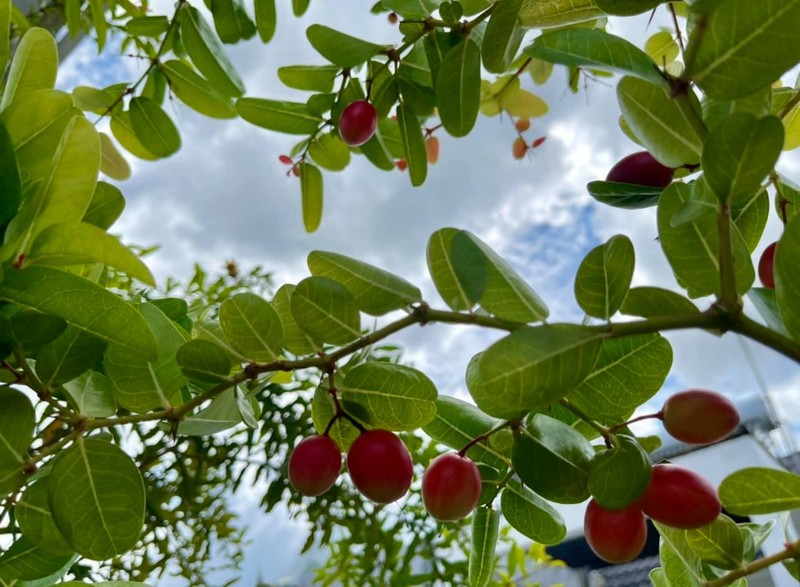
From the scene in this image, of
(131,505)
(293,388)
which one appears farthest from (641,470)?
(293,388)

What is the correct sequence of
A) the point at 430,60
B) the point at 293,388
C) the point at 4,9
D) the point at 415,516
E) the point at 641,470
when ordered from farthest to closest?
the point at 293,388, the point at 415,516, the point at 430,60, the point at 4,9, the point at 641,470

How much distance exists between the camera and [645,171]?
0.49 metres

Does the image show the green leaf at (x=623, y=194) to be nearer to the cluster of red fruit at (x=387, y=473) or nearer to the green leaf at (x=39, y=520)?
the cluster of red fruit at (x=387, y=473)

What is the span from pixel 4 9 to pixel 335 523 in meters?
1.09

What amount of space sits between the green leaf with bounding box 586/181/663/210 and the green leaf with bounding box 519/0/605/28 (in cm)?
13

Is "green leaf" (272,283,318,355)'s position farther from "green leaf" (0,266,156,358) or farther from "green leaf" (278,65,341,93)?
"green leaf" (278,65,341,93)

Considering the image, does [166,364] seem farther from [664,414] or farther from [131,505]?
[664,414]

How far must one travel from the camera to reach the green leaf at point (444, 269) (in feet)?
1.26

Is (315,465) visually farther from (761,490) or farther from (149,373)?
(761,490)

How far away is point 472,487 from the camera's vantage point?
424mm

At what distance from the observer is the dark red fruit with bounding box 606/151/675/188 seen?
492 mm

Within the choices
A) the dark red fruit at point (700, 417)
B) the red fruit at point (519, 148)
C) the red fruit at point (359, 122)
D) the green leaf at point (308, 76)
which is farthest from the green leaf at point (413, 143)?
the red fruit at point (519, 148)

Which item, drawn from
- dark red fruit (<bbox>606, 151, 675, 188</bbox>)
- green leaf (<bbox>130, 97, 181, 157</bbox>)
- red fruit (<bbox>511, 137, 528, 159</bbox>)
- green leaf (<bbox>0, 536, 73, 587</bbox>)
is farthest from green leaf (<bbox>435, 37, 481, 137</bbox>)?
red fruit (<bbox>511, 137, 528, 159</bbox>)

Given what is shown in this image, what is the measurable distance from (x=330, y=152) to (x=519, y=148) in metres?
0.59
